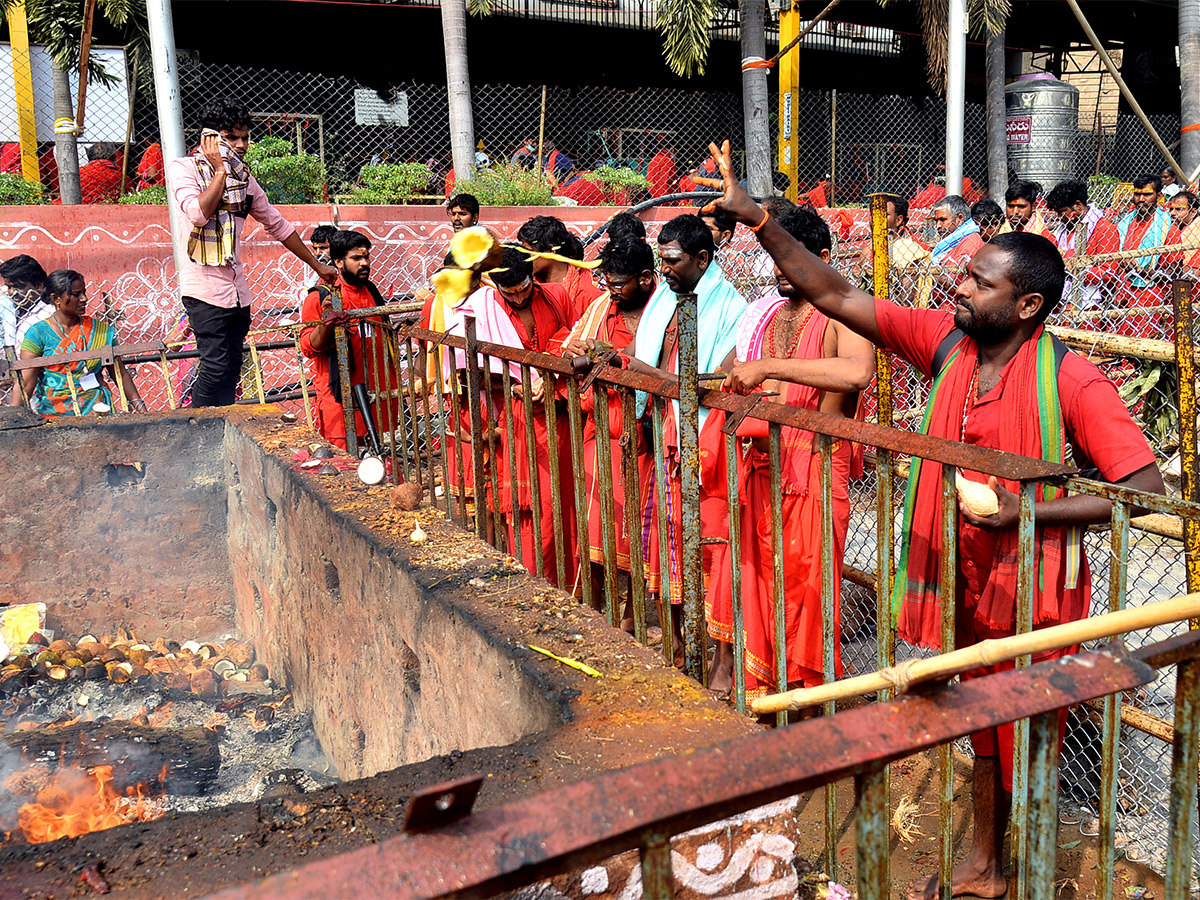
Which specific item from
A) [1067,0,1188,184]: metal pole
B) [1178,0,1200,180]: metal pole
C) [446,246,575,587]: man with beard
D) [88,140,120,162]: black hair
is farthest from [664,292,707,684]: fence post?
[1178,0,1200,180]: metal pole

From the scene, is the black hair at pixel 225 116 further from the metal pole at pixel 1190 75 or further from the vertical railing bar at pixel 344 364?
the metal pole at pixel 1190 75

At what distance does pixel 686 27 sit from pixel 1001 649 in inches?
525

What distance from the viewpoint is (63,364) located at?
21.6 ft

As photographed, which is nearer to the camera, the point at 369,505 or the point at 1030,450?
the point at 1030,450

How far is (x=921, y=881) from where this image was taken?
2.90m

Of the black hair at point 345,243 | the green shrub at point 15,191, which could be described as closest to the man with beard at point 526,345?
the black hair at point 345,243

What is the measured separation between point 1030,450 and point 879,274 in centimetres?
166

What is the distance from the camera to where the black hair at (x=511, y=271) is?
4945 millimetres

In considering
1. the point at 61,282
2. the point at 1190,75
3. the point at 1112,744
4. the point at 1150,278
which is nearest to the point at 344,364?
the point at 61,282

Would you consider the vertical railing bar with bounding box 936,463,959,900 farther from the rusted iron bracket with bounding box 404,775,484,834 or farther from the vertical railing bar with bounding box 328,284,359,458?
the vertical railing bar with bounding box 328,284,359,458

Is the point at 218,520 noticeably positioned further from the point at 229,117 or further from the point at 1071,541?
the point at 1071,541

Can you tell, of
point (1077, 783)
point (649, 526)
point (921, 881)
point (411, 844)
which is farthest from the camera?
point (649, 526)

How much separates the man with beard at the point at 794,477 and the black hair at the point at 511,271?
4.72 feet

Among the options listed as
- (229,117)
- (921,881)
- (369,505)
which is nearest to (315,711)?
(369,505)
